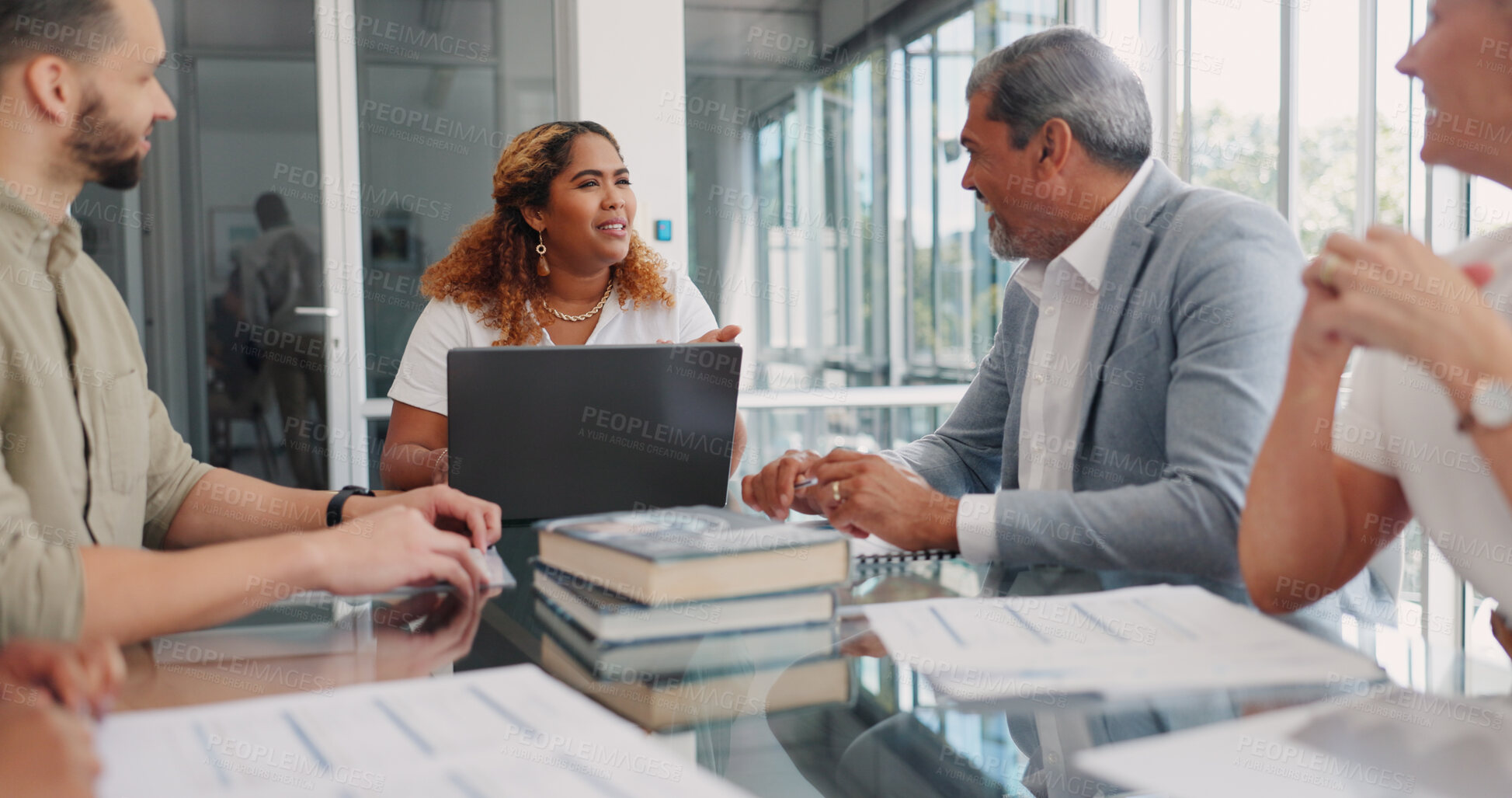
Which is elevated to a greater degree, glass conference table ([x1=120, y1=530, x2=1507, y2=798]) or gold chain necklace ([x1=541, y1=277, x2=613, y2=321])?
gold chain necklace ([x1=541, y1=277, x2=613, y2=321])

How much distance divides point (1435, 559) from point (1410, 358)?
2687mm

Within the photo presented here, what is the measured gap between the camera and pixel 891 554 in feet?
4.45

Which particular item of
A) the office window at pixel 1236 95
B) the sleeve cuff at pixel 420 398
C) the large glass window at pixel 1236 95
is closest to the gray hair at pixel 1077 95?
the sleeve cuff at pixel 420 398

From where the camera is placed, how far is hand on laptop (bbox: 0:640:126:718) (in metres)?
0.67

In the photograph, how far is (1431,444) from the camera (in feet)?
3.67

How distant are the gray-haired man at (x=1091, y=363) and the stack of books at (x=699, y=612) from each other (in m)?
0.38

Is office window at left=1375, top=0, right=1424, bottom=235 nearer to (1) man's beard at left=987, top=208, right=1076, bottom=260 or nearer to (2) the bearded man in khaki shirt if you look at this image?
(1) man's beard at left=987, top=208, right=1076, bottom=260

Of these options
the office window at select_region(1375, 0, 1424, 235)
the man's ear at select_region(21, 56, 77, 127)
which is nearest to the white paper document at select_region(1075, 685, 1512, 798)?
the man's ear at select_region(21, 56, 77, 127)

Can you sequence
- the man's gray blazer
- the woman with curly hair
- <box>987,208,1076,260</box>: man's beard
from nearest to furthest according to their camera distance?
the man's gray blazer
<box>987,208,1076,260</box>: man's beard
the woman with curly hair

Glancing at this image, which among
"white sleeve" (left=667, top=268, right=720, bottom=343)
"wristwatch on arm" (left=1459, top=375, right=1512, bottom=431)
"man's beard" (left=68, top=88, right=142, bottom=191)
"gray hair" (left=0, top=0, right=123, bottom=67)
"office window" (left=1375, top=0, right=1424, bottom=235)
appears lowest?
"wristwatch on arm" (left=1459, top=375, right=1512, bottom=431)

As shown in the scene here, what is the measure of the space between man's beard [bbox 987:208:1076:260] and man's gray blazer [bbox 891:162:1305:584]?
0.53 feet

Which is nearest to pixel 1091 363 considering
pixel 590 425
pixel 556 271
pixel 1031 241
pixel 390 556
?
pixel 1031 241

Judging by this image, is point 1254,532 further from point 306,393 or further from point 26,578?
point 306,393

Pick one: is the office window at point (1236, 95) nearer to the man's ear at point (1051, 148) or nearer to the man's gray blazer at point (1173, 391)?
the man's ear at point (1051, 148)
